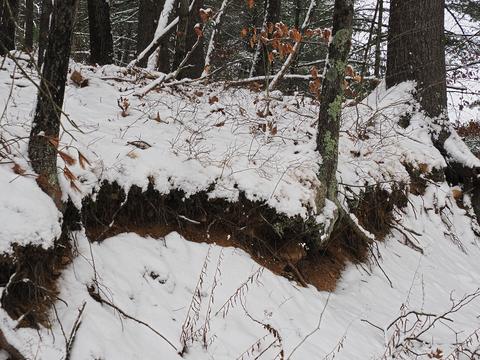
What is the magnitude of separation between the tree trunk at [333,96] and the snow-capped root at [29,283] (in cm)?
235

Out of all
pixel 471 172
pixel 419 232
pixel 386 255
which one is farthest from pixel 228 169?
pixel 471 172

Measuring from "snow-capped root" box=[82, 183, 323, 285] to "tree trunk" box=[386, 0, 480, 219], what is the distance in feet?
12.1

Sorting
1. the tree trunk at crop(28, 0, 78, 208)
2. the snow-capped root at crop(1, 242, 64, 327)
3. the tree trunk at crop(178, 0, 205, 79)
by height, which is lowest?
the snow-capped root at crop(1, 242, 64, 327)

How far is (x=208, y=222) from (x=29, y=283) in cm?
154

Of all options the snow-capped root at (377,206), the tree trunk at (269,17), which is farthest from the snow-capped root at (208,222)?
the tree trunk at (269,17)

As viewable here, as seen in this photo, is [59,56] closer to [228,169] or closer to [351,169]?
[228,169]

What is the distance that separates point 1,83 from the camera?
411 centimetres

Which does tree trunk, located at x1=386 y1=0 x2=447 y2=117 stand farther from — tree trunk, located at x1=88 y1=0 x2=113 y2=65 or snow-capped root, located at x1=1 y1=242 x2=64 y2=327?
snow-capped root, located at x1=1 y1=242 x2=64 y2=327

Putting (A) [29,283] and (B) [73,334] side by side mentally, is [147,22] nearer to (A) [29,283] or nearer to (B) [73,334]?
(A) [29,283]

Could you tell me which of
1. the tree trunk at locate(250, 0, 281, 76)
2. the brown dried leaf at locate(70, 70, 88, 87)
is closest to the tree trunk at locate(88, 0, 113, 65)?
the tree trunk at locate(250, 0, 281, 76)

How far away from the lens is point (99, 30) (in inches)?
318

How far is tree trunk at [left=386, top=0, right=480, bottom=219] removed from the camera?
253 inches

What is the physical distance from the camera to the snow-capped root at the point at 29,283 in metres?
A: 2.02

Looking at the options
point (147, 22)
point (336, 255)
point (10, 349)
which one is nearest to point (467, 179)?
point (336, 255)
